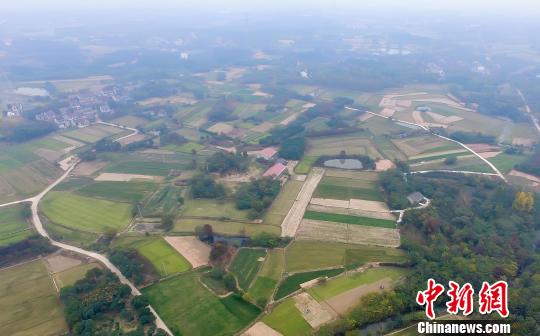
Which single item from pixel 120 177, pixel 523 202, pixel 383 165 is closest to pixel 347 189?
pixel 383 165

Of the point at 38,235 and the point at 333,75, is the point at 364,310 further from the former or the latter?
the point at 333,75

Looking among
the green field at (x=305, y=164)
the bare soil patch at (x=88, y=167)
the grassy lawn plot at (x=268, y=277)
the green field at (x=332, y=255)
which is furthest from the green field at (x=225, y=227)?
the bare soil patch at (x=88, y=167)

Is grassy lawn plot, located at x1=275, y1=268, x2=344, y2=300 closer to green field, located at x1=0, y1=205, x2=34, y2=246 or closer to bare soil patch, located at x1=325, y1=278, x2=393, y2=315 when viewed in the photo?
bare soil patch, located at x1=325, y1=278, x2=393, y2=315

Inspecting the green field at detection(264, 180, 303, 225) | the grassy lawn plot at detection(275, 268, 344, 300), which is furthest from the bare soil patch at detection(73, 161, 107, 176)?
the grassy lawn plot at detection(275, 268, 344, 300)

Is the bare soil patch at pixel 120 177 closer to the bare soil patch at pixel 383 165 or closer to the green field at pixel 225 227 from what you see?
the green field at pixel 225 227

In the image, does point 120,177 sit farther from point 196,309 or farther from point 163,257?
point 196,309

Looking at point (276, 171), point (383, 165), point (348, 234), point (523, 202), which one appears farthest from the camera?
point (383, 165)

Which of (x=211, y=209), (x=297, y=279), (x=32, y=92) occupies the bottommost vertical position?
(x=297, y=279)
